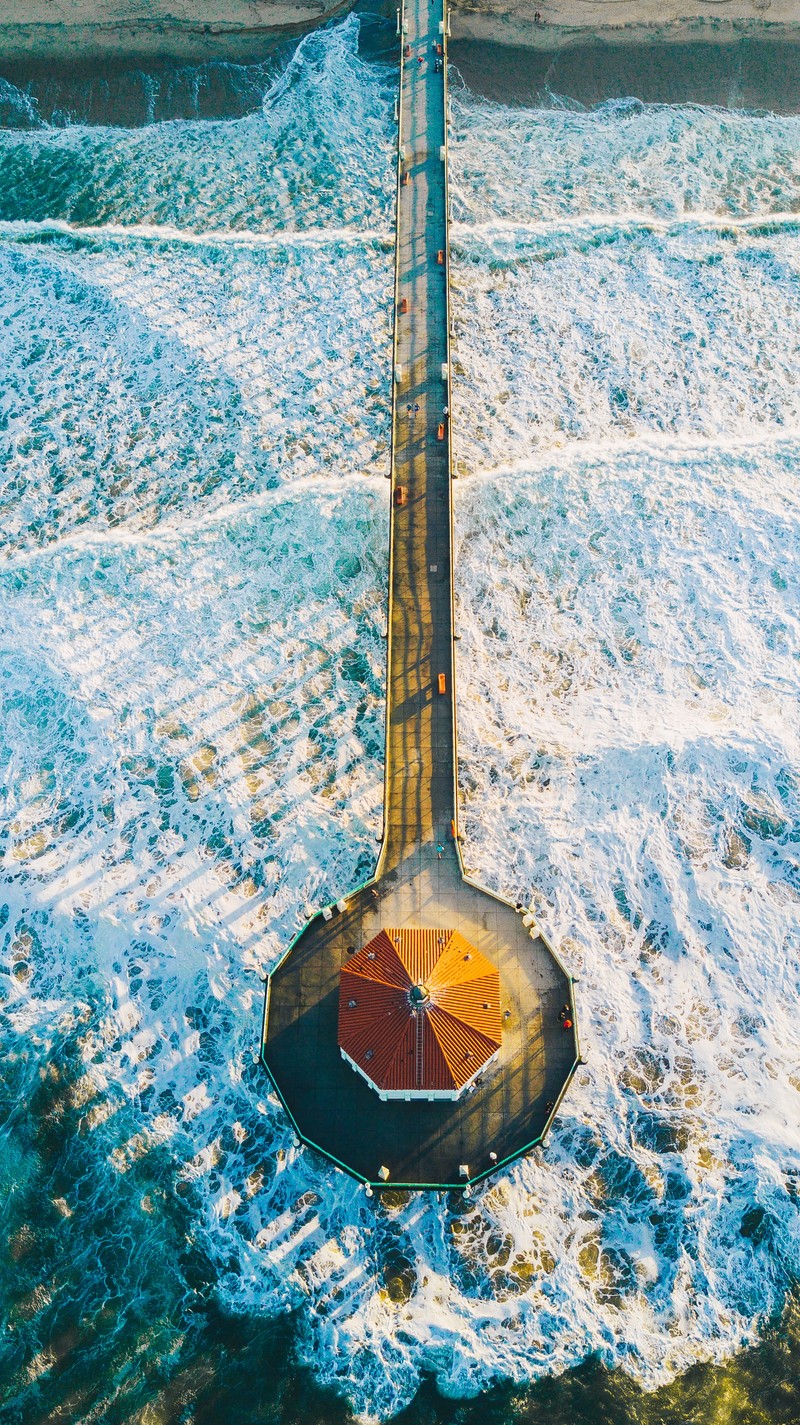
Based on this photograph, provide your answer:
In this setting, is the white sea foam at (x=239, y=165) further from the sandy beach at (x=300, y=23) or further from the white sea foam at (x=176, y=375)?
the sandy beach at (x=300, y=23)

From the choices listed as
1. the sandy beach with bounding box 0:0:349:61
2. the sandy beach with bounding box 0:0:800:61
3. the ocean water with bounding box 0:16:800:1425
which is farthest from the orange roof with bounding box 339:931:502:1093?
the sandy beach with bounding box 0:0:349:61

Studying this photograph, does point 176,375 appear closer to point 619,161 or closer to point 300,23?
point 619,161

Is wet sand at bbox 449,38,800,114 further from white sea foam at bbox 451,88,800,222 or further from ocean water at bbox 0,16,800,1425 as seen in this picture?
ocean water at bbox 0,16,800,1425

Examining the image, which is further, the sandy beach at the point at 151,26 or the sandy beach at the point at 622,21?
the sandy beach at the point at 151,26

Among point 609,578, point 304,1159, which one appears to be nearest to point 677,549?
point 609,578

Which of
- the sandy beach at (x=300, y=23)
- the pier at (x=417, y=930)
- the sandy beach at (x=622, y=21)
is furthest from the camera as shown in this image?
the sandy beach at (x=300, y=23)

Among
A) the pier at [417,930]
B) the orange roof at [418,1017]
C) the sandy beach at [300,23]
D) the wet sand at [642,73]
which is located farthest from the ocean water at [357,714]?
the orange roof at [418,1017]

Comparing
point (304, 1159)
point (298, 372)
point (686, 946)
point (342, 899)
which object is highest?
point (298, 372)

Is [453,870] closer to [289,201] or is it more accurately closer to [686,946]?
[686,946]
